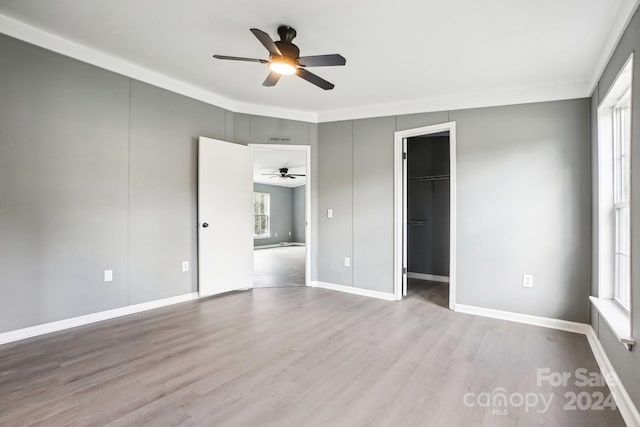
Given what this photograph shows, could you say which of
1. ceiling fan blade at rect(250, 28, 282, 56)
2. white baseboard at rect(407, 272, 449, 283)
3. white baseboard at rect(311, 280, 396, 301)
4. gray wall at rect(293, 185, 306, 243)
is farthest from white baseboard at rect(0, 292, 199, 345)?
gray wall at rect(293, 185, 306, 243)

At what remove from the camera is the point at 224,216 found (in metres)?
4.08

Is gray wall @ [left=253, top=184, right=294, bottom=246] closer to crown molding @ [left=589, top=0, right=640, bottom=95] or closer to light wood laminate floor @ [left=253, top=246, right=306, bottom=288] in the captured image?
light wood laminate floor @ [left=253, top=246, right=306, bottom=288]

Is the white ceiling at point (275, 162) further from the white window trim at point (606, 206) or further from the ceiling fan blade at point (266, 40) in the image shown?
the white window trim at point (606, 206)

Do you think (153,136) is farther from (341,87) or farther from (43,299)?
(341,87)

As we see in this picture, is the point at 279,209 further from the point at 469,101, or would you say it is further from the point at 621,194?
the point at 621,194

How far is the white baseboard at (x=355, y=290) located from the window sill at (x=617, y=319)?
2049mm

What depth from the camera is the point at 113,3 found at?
2.20 m

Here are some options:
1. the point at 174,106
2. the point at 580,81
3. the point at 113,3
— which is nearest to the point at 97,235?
the point at 174,106

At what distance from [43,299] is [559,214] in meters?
4.91

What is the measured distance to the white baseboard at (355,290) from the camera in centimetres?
405

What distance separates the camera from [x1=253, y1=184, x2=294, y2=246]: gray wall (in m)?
11.4

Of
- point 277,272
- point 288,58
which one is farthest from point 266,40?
point 277,272

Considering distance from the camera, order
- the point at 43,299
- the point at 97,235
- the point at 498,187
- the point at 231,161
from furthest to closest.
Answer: the point at 231,161, the point at 498,187, the point at 97,235, the point at 43,299

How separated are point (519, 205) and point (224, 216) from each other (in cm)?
349
